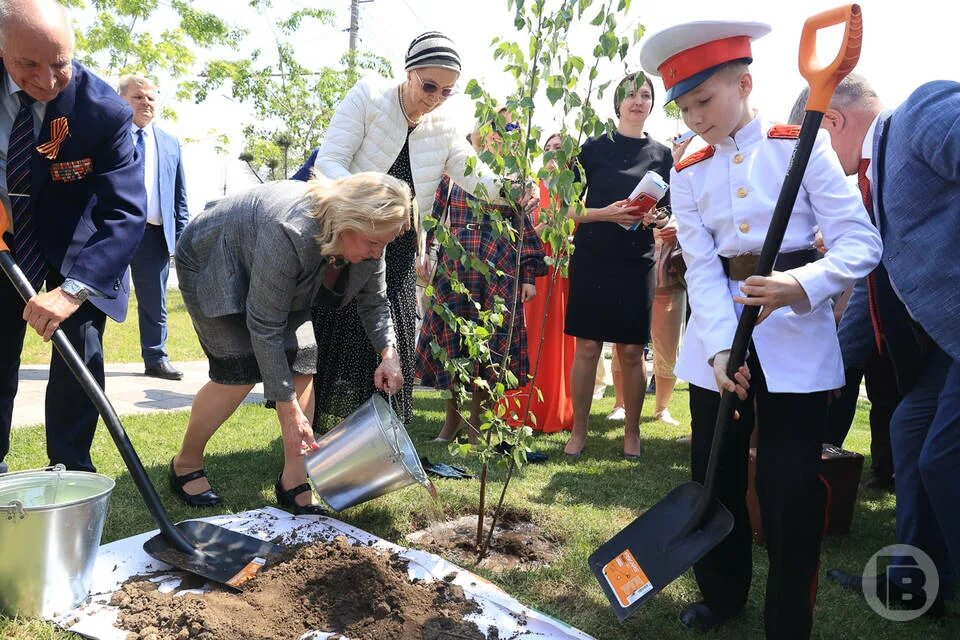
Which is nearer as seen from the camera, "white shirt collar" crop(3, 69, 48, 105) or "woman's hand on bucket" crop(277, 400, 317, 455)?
"white shirt collar" crop(3, 69, 48, 105)

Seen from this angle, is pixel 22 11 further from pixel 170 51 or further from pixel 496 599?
pixel 170 51

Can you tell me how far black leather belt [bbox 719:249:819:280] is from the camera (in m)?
2.07

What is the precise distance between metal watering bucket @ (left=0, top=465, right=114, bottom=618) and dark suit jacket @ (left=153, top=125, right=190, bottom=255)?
13.0ft

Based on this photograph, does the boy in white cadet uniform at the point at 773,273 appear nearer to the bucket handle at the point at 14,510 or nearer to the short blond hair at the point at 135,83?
the bucket handle at the point at 14,510

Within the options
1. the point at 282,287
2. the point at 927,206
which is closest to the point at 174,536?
the point at 282,287

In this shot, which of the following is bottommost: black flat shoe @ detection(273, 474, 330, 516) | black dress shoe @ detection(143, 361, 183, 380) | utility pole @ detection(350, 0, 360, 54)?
black dress shoe @ detection(143, 361, 183, 380)

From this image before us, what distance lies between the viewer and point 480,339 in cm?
279

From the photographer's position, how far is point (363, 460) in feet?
9.05

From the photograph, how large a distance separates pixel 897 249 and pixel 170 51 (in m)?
16.4

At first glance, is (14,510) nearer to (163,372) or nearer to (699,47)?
(699,47)

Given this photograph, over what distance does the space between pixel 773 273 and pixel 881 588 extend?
4.87 ft

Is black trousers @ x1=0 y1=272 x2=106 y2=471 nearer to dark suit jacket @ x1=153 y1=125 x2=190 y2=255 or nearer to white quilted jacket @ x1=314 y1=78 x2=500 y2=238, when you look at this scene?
white quilted jacket @ x1=314 y1=78 x2=500 y2=238

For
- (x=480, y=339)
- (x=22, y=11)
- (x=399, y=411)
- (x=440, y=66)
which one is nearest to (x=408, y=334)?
(x=399, y=411)

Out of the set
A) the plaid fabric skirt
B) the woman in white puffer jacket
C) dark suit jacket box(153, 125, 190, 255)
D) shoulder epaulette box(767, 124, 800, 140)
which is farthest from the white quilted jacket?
dark suit jacket box(153, 125, 190, 255)
